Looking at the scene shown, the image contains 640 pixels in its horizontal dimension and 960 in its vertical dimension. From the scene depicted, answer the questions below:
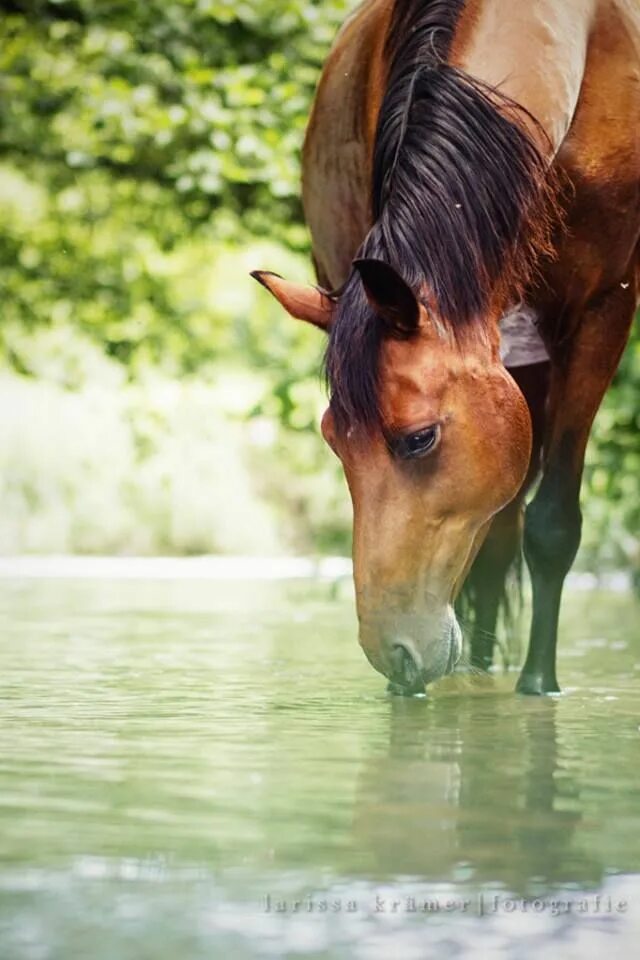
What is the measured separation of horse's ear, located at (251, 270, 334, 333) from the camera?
434cm

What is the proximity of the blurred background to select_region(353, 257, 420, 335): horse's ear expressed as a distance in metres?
4.74

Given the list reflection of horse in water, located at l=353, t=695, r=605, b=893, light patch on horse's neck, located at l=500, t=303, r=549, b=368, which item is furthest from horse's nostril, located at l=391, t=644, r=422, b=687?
light patch on horse's neck, located at l=500, t=303, r=549, b=368

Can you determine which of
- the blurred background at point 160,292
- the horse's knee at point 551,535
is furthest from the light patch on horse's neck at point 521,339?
the blurred background at point 160,292

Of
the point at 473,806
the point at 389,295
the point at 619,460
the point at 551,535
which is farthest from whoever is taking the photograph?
the point at 619,460

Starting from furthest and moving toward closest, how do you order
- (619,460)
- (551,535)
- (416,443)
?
(619,460), (551,535), (416,443)

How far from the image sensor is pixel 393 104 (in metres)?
4.47

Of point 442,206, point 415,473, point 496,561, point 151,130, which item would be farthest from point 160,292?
point 415,473

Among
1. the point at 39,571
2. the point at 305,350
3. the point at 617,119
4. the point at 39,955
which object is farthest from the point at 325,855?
the point at 39,571

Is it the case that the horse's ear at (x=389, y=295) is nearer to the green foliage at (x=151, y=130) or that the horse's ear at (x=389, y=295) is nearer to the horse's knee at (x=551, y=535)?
the horse's knee at (x=551, y=535)

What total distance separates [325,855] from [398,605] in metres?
1.49

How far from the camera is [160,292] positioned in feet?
40.9

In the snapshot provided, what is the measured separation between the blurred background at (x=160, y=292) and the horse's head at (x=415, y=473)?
15.2 ft

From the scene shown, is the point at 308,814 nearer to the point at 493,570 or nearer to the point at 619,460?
the point at 493,570

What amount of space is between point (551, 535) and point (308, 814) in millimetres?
2486
